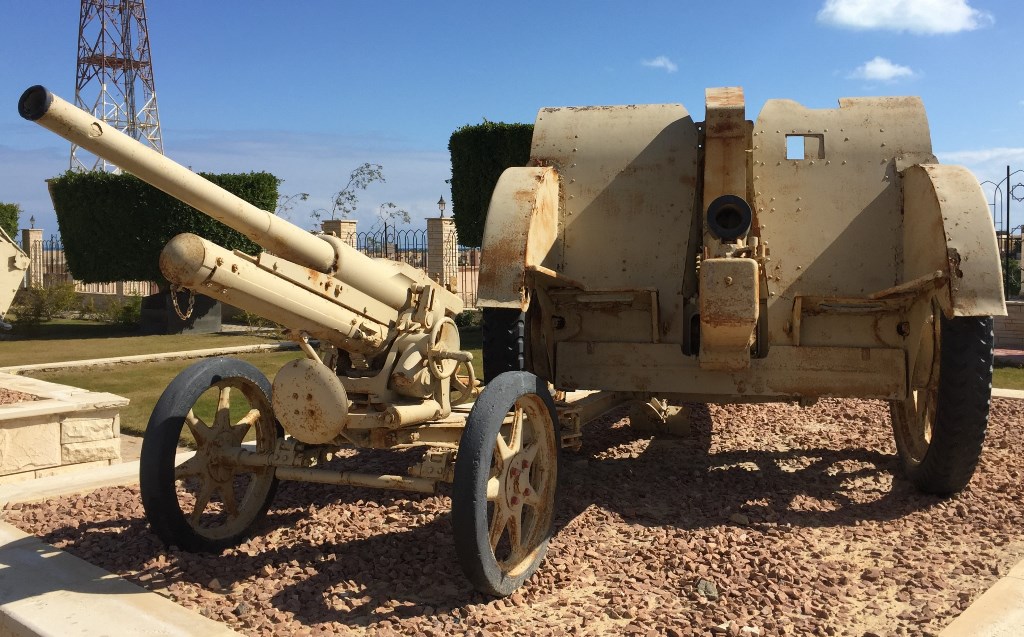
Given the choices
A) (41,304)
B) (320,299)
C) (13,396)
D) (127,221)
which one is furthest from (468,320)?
(320,299)

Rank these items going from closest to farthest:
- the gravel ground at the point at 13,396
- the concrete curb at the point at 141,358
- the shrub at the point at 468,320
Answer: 1. the gravel ground at the point at 13,396
2. the concrete curb at the point at 141,358
3. the shrub at the point at 468,320

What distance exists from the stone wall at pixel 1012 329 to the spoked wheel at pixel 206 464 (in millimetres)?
11460

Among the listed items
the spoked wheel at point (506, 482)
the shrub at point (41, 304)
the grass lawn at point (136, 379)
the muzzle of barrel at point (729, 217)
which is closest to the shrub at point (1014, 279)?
the grass lawn at point (136, 379)

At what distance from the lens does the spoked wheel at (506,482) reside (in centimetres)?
329

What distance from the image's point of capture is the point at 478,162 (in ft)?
55.2

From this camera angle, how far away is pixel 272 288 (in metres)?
3.58

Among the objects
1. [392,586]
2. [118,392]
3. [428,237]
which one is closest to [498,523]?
[392,586]

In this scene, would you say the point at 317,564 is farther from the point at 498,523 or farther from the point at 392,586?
the point at 498,523

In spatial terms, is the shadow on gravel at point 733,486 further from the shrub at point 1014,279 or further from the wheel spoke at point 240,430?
the shrub at point 1014,279

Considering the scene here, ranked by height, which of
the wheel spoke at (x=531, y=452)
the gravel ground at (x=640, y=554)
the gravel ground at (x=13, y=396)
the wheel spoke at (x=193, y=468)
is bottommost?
the gravel ground at (x=640, y=554)

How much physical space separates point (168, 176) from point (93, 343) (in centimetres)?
1446

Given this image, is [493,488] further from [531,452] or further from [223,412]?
[223,412]

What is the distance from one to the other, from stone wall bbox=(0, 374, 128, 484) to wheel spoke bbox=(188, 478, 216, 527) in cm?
214

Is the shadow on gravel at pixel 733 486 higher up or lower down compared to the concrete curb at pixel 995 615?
higher up
